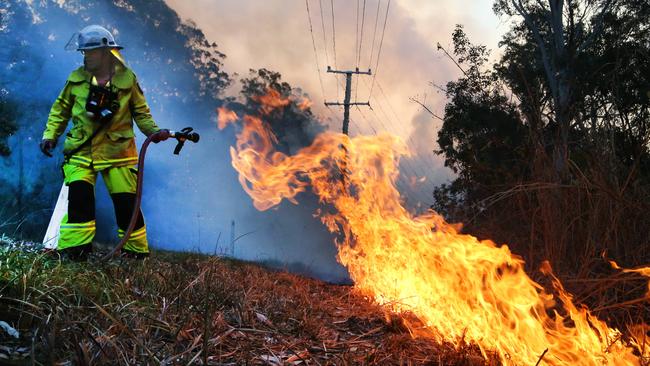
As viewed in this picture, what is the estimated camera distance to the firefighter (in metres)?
4.64

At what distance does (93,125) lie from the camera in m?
4.73

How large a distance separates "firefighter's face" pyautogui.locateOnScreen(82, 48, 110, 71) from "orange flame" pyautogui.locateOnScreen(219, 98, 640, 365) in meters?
1.70

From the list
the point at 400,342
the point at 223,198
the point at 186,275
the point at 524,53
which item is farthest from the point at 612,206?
the point at 223,198

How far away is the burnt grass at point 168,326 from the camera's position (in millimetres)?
2256

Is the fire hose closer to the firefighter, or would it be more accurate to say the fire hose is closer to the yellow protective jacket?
the firefighter

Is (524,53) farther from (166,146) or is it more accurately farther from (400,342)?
(400,342)

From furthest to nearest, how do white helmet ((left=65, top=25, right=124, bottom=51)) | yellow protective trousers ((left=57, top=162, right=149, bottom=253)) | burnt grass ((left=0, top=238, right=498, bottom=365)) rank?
white helmet ((left=65, top=25, right=124, bottom=51)) < yellow protective trousers ((left=57, top=162, right=149, bottom=253)) < burnt grass ((left=0, top=238, right=498, bottom=365))

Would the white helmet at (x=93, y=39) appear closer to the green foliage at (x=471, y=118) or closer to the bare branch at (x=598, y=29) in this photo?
the green foliage at (x=471, y=118)

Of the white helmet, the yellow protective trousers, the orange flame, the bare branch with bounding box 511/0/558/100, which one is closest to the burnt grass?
the orange flame

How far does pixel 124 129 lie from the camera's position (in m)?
4.95

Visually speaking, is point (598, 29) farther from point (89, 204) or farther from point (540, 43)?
point (89, 204)

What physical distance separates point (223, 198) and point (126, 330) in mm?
21841

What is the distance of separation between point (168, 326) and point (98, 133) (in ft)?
9.03

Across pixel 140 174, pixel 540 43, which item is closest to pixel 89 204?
pixel 140 174
